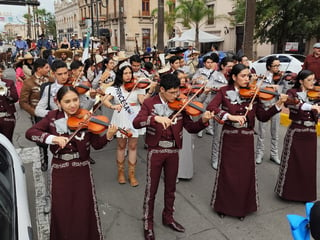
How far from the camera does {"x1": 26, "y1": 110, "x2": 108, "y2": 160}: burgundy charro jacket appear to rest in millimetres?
2755

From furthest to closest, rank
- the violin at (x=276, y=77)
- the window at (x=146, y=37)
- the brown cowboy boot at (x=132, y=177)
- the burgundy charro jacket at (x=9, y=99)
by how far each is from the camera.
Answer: the window at (x=146, y=37)
the violin at (x=276, y=77)
the brown cowboy boot at (x=132, y=177)
the burgundy charro jacket at (x=9, y=99)

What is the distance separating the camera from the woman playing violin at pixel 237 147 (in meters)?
3.59

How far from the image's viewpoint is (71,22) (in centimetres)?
6875

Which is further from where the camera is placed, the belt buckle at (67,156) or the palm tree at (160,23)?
the palm tree at (160,23)

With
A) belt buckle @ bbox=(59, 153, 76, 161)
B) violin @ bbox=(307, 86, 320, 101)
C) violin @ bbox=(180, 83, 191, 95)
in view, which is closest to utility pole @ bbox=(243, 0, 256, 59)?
violin @ bbox=(180, 83, 191, 95)

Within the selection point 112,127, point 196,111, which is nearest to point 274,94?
point 196,111

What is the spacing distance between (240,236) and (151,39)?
43221 mm

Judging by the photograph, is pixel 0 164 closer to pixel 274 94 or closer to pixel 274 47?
pixel 274 94

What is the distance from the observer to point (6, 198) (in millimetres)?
2271

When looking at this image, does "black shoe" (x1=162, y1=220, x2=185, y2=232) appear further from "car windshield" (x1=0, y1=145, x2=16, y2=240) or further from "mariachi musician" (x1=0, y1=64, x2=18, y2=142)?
"mariachi musician" (x1=0, y1=64, x2=18, y2=142)

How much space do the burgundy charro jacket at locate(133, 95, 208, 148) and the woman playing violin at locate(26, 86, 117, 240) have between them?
1.68 ft

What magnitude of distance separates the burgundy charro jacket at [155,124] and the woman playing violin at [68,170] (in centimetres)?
51

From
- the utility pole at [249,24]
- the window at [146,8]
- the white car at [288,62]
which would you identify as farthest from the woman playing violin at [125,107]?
the window at [146,8]

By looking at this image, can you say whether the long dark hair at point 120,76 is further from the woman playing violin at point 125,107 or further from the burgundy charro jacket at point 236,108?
the burgundy charro jacket at point 236,108
